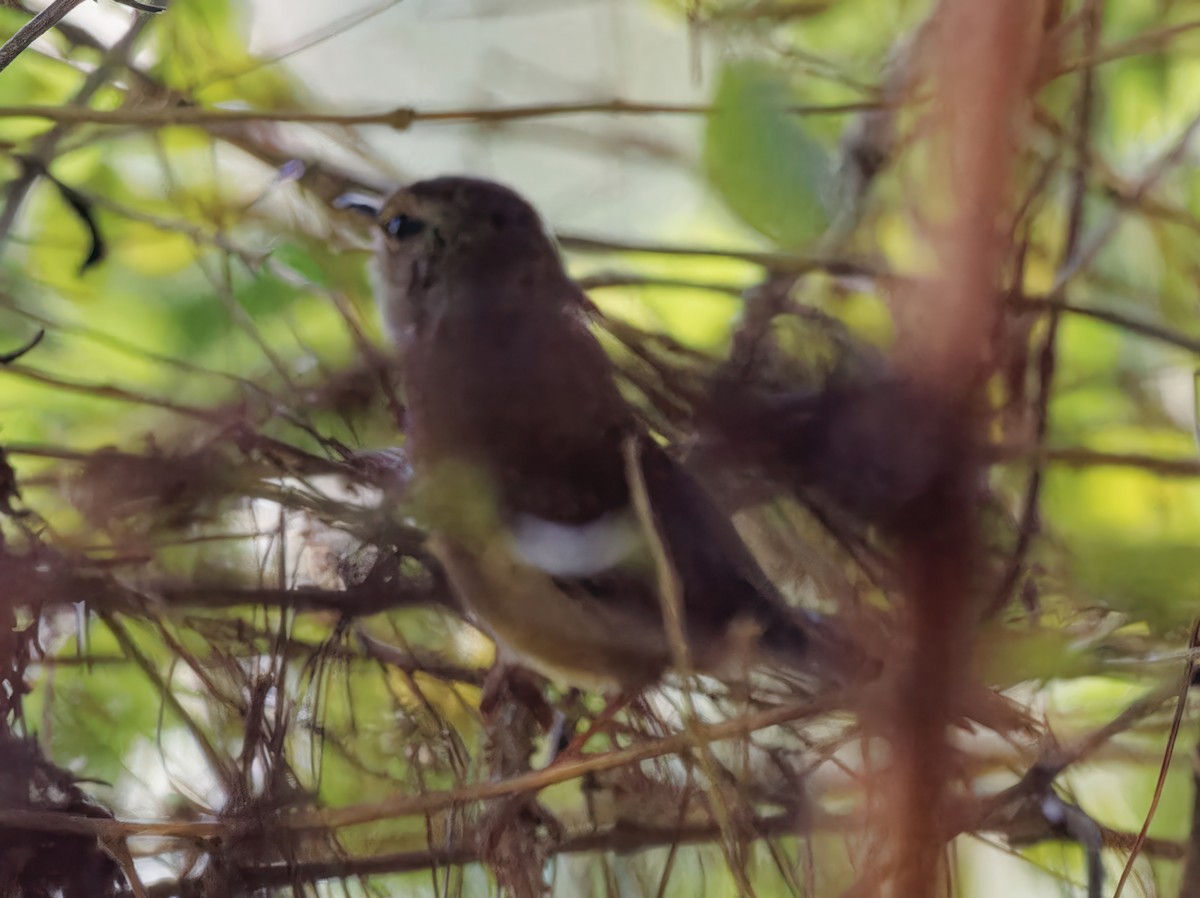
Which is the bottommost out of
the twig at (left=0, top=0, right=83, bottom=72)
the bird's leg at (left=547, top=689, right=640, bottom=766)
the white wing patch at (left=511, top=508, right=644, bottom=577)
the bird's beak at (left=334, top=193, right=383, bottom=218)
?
the bird's leg at (left=547, top=689, right=640, bottom=766)

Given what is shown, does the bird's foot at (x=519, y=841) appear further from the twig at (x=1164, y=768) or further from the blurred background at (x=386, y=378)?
the twig at (x=1164, y=768)

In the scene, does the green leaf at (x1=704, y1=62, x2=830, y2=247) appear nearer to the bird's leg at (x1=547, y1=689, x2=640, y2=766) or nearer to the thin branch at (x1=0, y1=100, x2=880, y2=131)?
the thin branch at (x1=0, y1=100, x2=880, y2=131)

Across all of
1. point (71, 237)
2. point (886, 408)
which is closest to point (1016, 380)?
point (886, 408)

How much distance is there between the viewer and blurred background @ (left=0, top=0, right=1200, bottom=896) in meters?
0.22

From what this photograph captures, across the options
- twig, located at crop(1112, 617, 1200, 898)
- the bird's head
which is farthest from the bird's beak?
twig, located at crop(1112, 617, 1200, 898)

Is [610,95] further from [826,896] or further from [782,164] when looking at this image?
[826,896]

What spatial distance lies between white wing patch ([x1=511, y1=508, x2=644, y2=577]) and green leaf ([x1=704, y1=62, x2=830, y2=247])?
0.26ft

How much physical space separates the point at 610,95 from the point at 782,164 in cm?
6

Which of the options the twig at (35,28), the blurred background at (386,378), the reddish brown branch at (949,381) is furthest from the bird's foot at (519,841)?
the twig at (35,28)

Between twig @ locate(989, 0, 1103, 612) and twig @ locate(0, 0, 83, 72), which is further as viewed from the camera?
twig @ locate(0, 0, 83, 72)

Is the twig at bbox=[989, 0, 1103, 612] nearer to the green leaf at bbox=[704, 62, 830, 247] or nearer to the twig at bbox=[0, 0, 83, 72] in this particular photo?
the green leaf at bbox=[704, 62, 830, 247]

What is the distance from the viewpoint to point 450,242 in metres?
0.29

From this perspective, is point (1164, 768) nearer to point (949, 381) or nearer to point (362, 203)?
point (949, 381)

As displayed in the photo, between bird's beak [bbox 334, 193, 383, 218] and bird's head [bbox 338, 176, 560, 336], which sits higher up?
bird's beak [bbox 334, 193, 383, 218]
